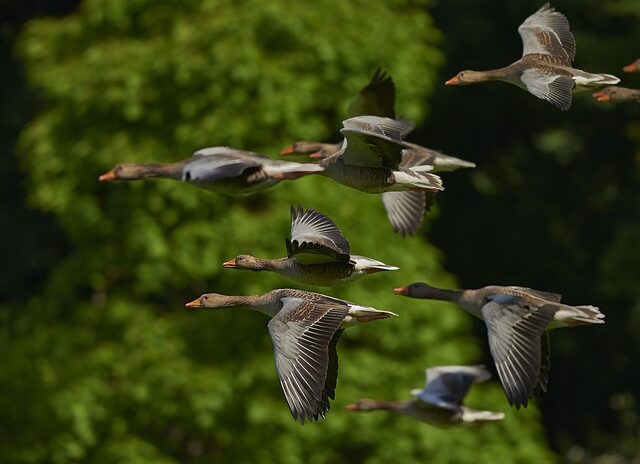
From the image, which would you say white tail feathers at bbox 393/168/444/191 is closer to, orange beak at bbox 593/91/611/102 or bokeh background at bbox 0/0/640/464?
orange beak at bbox 593/91/611/102

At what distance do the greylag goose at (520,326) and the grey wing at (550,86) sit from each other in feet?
3.22

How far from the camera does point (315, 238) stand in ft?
26.8

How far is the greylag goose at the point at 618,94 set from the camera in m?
9.31

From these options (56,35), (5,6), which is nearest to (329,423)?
(56,35)

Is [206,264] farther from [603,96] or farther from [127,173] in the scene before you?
[603,96]

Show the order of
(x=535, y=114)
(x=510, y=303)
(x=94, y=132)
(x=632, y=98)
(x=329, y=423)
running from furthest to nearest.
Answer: (x=535, y=114), (x=94, y=132), (x=329, y=423), (x=632, y=98), (x=510, y=303)

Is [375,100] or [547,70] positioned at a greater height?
[547,70]

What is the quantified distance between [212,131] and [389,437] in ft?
10.4

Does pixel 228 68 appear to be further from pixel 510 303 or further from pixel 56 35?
pixel 510 303

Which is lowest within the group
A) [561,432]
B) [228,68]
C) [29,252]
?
[561,432]

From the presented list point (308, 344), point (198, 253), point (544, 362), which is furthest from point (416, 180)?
point (198, 253)

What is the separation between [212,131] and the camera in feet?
50.7

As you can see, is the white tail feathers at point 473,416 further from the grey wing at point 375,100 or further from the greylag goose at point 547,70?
the greylag goose at point 547,70

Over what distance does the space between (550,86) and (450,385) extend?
2.47 m
